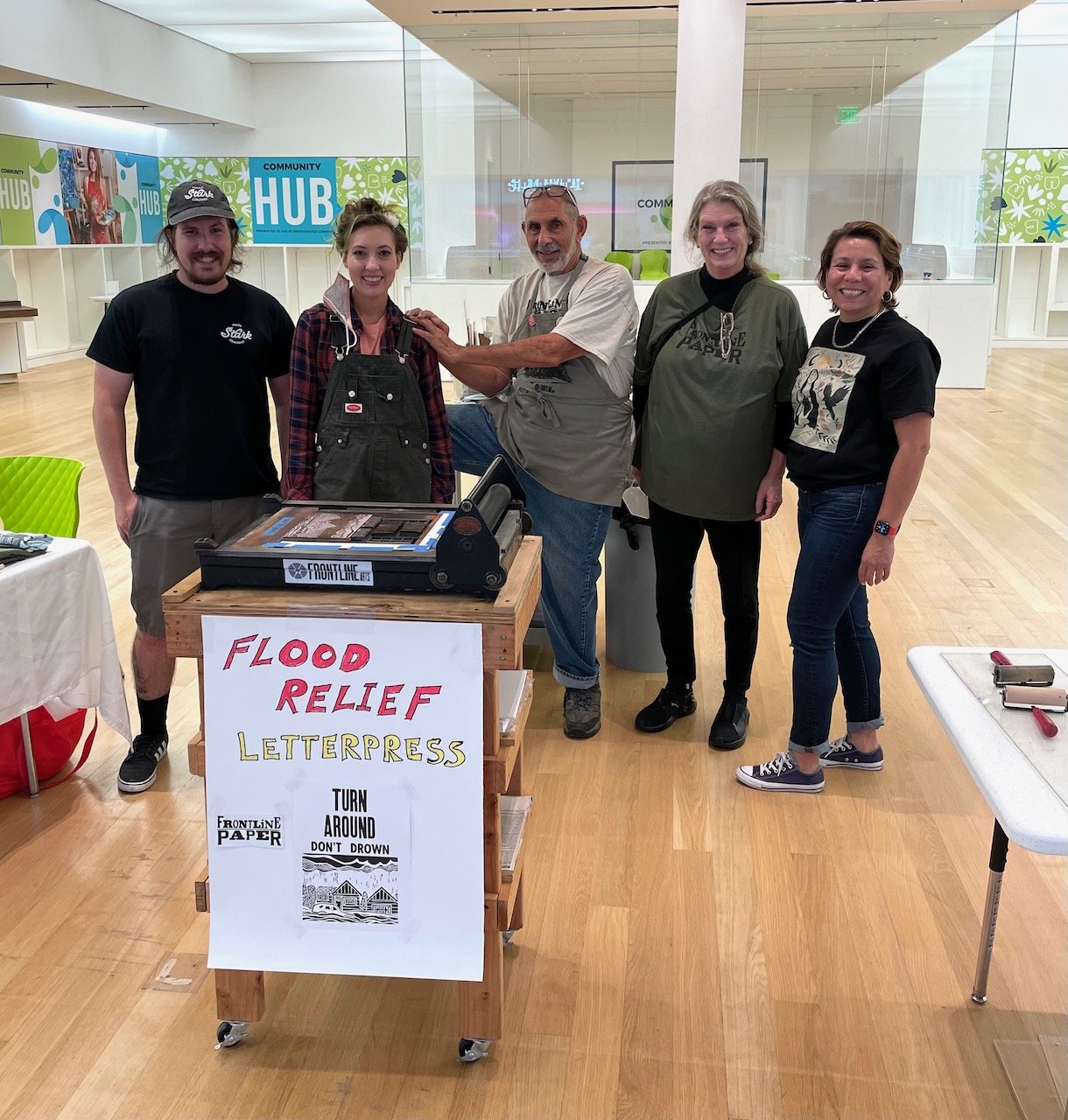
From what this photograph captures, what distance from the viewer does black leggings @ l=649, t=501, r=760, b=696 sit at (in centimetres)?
315

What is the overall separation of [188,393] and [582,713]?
1498 mm

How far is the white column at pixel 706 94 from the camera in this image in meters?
4.76

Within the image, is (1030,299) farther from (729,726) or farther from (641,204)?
(729,726)

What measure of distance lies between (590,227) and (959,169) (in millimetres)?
3609

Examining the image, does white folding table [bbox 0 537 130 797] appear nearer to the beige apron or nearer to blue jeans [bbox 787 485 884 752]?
the beige apron

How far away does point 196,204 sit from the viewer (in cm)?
268

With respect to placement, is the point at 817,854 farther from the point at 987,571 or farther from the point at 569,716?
the point at 987,571

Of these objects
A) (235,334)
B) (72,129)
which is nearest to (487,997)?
(235,334)

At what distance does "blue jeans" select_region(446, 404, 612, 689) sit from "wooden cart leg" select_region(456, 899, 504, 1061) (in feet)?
4.80

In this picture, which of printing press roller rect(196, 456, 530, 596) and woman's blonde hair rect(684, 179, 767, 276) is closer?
printing press roller rect(196, 456, 530, 596)

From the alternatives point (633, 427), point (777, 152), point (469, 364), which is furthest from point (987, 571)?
point (777, 152)

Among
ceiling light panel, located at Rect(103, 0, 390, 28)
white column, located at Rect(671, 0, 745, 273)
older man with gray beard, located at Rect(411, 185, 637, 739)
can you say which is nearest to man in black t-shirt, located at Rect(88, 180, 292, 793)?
older man with gray beard, located at Rect(411, 185, 637, 739)

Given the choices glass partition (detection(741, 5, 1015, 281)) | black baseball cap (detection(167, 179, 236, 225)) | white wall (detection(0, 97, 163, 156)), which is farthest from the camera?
white wall (detection(0, 97, 163, 156))

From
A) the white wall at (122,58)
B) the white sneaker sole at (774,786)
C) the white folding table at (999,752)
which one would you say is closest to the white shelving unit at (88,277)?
the white wall at (122,58)
